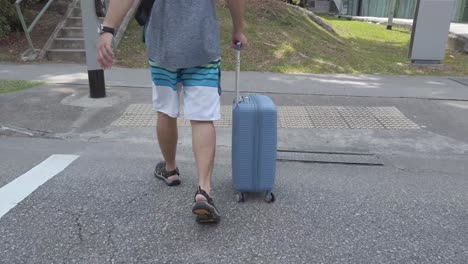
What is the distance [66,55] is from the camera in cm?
841

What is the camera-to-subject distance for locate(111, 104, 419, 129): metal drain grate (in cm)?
512

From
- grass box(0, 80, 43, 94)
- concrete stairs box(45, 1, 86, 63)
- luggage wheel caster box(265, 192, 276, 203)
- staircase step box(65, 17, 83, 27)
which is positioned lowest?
grass box(0, 80, 43, 94)

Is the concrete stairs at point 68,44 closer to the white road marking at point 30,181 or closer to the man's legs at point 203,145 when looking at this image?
the white road marking at point 30,181

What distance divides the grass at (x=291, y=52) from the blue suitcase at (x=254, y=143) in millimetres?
4993

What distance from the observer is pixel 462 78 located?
7.75 m

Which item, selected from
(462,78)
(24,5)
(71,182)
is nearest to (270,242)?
(71,182)

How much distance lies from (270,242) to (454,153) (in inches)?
106

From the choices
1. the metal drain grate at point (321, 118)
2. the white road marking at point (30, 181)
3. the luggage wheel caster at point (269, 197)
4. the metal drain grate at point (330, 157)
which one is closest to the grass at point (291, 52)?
the metal drain grate at point (321, 118)

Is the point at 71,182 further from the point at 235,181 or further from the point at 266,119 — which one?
the point at 266,119

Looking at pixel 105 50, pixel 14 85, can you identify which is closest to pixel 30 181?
pixel 105 50

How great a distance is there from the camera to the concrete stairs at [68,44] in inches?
331

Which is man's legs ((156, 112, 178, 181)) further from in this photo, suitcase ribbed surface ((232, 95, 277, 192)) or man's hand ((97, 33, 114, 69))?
man's hand ((97, 33, 114, 69))

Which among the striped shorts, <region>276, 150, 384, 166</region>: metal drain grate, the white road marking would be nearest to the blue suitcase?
the striped shorts

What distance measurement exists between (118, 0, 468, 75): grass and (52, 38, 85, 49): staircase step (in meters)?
0.84
